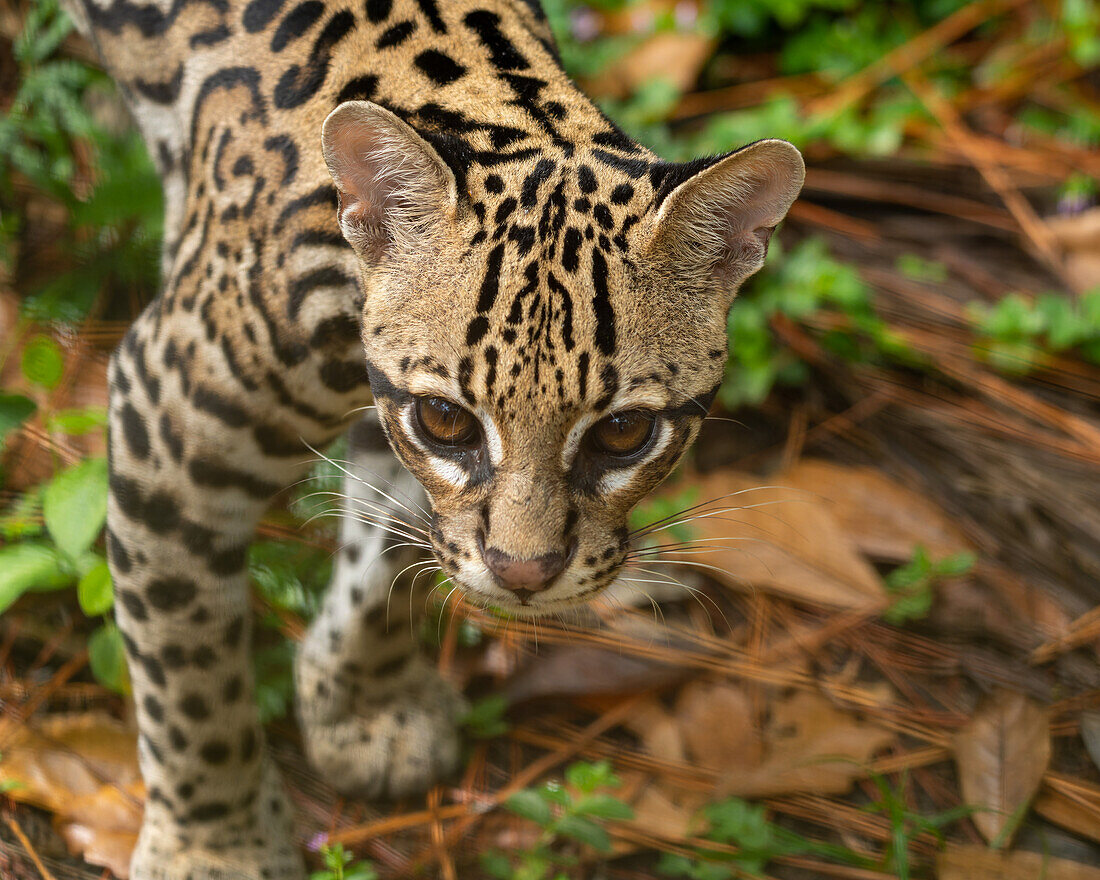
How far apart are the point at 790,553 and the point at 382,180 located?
2.41 metres

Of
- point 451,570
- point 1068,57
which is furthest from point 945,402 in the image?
point 451,570

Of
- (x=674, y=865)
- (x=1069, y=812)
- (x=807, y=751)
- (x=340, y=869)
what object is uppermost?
(x=1069, y=812)

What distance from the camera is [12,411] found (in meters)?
2.98

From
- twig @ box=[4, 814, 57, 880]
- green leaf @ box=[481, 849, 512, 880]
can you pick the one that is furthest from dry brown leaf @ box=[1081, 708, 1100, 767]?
twig @ box=[4, 814, 57, 880]

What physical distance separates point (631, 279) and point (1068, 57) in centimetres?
456

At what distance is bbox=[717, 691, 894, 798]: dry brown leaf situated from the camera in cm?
324

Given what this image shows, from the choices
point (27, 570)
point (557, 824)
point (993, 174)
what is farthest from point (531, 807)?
point (993, 174)

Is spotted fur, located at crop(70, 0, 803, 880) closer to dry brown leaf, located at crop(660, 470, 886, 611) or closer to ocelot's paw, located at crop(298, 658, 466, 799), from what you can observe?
ocelot's paw, located at crop(298, 658, 466, 799)

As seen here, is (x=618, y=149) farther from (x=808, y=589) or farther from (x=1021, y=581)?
(x=1021, y=581)

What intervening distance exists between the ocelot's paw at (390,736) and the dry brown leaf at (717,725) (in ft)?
2.50

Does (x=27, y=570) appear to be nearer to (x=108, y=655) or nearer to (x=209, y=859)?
(x=108, y=655)

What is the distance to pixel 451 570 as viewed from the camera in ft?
7.18

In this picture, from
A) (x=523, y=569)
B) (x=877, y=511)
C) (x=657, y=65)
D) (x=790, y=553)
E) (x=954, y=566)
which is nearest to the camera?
(x=523, y=569)

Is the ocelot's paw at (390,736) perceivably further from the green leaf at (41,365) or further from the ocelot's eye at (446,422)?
the ocelot's eye at (446,422)
